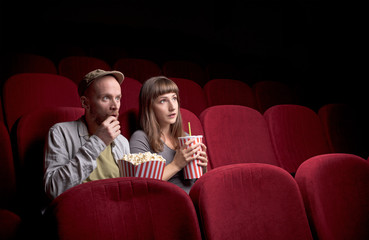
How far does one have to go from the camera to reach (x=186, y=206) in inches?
10.8

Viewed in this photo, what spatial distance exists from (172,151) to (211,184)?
255 millimetres

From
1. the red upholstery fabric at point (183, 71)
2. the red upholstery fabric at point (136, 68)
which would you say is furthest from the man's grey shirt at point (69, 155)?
the red upholstery fabric at point (183, 71)

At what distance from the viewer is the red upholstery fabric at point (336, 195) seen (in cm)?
33

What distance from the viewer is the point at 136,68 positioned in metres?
0.98

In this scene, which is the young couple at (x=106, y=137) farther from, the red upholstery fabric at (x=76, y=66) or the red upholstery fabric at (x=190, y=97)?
the red upholstery fabric at (x=76, y=66)

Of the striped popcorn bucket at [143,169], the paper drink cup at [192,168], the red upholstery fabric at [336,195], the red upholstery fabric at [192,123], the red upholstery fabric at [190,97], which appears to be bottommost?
the red upholstery fabric at [336,195]

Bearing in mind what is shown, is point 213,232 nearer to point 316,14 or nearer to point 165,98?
point 165,98

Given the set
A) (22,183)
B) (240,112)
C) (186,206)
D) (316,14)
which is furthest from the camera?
(316,14)

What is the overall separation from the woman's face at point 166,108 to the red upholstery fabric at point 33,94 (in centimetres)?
20

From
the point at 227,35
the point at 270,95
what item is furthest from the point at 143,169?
the point at 227,35

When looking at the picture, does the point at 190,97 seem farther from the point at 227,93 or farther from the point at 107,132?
the point at 107,132

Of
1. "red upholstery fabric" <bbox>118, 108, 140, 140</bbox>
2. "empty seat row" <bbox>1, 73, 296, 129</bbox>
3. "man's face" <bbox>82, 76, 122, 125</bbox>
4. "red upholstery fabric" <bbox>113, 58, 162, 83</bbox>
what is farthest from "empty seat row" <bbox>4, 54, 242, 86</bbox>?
"man's face" <bbox>82, 76, 122, 125</bbox>

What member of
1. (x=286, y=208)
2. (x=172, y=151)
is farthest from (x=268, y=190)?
(x=172, y=151)

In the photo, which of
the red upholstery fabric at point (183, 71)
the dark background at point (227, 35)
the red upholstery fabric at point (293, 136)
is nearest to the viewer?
the red upholstery fabric at point (293, 136)
